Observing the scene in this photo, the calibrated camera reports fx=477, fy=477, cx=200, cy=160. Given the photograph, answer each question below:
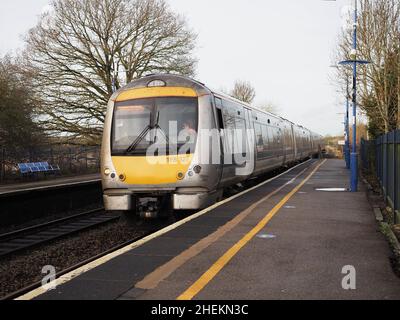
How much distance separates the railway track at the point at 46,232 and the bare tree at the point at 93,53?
13498 mm

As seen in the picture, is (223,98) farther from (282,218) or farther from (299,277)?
(299,277)

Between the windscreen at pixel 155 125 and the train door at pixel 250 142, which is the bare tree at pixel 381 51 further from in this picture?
the windscreen at pixel 155 125

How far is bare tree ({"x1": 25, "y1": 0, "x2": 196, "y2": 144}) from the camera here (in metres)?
26.2

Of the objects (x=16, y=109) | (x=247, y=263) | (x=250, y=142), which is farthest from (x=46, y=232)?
(x=16, y=109)

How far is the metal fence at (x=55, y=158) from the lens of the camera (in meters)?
23.4

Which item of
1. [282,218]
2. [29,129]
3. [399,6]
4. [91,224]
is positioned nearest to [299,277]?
[282,218]

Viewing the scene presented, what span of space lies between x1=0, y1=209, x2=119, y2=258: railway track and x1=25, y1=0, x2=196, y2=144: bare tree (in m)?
13.5

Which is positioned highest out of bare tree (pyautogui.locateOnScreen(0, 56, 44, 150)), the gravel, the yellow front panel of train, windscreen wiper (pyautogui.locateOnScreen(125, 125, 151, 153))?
bare tree (pyautogui.locateOnScreen(0, 56, 44, 150))

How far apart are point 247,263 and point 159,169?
14.9 ft

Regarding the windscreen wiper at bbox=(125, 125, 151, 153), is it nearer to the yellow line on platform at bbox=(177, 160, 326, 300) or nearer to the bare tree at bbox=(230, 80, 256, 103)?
the yellow line on platform at bbox=(177, 160, 326, 300)

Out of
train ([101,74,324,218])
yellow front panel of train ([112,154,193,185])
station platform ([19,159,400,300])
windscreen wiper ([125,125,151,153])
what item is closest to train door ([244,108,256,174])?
train ([101,74,324,218])

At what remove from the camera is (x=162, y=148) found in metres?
9.88

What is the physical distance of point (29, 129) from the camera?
950 inches
